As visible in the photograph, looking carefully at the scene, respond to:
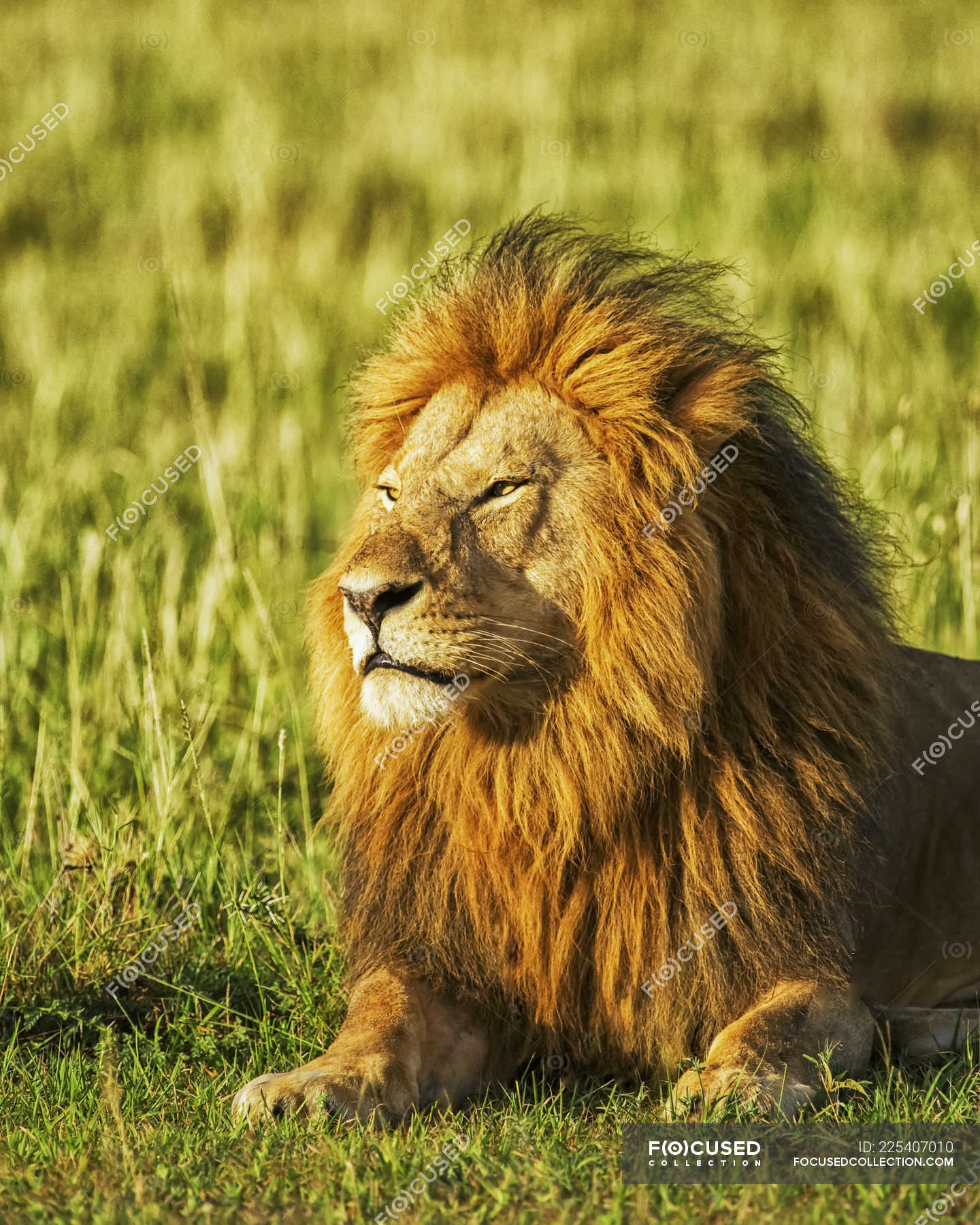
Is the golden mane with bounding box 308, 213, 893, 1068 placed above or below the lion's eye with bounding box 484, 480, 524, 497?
below

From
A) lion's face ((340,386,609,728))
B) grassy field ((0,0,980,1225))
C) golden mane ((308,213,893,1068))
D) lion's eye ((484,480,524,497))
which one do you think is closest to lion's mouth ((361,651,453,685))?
lion's face ((340,386,609,728))

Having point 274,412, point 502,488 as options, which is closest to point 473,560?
point 502,488

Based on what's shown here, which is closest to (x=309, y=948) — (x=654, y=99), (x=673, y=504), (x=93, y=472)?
(x=673, y=504)

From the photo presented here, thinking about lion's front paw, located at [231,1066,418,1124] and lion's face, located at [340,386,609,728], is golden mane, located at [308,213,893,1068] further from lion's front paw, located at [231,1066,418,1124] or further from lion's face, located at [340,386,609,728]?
lion's front paw, located at [231,1066,418,1124]

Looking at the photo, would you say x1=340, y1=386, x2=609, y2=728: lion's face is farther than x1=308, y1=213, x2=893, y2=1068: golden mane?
No

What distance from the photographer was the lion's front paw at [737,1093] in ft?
11.1

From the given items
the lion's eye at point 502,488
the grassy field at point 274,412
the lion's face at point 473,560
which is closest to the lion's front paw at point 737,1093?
the grassy field at point 274,412

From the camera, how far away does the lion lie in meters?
3.66

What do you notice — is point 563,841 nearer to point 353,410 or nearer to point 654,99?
point 353,410

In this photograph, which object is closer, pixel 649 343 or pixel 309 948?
pixel 649 343

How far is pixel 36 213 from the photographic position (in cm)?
1280

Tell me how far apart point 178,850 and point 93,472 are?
368cm

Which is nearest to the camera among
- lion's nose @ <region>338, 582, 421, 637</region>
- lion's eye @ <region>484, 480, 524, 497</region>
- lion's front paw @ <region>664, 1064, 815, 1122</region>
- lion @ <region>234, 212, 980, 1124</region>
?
lion's front paw @ <region>664, 1064, 815, 1122</region>

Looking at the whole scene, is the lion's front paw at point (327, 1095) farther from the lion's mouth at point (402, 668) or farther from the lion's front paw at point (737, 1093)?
the lion's mouth at point (402, 668)
